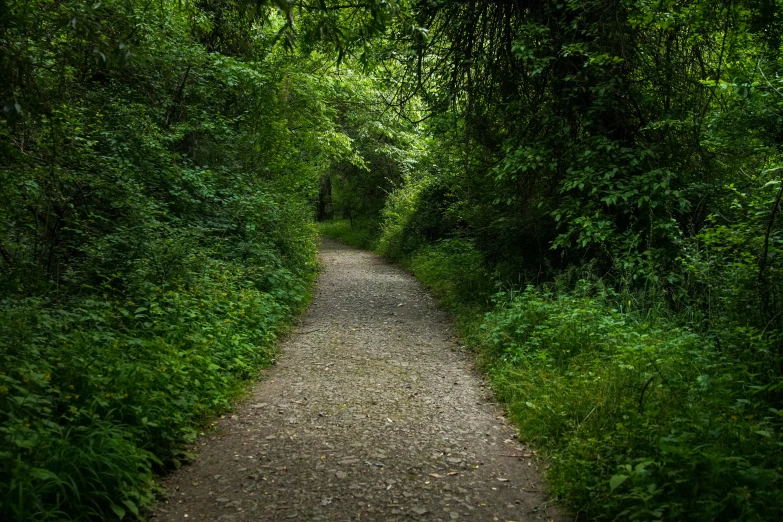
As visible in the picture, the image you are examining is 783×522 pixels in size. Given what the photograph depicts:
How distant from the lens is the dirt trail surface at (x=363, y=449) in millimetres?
3588

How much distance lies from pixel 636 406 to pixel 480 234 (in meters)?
6.15

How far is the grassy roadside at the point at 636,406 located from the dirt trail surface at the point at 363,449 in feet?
1.17

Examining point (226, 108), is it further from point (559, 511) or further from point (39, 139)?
point (559, 511)

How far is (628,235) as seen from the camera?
6691 millimetres

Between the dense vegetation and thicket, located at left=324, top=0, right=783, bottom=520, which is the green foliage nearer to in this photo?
the dense vegetation

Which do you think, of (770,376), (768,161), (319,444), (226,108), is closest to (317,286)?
(226,108)

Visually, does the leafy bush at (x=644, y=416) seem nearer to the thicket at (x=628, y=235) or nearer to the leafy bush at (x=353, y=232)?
the thicket at (x=628, y=235)

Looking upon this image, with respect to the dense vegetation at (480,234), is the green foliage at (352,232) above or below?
below

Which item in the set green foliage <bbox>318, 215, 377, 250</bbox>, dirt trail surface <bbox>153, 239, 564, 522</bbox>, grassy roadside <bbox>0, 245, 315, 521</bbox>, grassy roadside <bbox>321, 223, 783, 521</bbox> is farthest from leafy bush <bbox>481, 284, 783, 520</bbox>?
green foliage <bbox>318, 215, 377, 250</bbox>

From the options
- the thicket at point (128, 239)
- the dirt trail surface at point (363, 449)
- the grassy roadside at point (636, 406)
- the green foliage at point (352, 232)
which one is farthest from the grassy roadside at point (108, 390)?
the green foliage at point (352, 232)

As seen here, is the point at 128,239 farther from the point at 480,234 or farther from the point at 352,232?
the point at 352,232

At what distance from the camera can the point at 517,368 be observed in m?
5.88

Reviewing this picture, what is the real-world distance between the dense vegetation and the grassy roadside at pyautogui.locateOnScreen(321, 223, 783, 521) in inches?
0.9

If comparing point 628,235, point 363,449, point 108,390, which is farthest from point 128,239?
point 628,235
